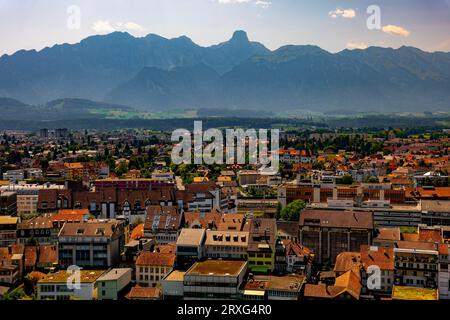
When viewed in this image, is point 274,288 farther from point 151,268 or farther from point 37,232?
point 37,232

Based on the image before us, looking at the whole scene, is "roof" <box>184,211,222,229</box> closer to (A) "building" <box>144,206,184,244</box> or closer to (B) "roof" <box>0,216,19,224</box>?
(A) "building" <box>144,206,184,244</box>

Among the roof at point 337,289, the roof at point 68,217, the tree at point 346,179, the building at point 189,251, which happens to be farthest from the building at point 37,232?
the tree at point 346,179

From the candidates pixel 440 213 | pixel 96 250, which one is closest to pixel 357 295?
pixel 96 250

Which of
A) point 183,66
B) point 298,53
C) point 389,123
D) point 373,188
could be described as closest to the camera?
point 373,188

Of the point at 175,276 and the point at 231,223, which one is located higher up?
the point at 231,223

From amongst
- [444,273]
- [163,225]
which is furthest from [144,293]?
[444,273]

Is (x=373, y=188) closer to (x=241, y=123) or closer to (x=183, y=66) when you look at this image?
(x=241, y=123)

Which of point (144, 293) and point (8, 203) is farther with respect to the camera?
point (8, 203)
